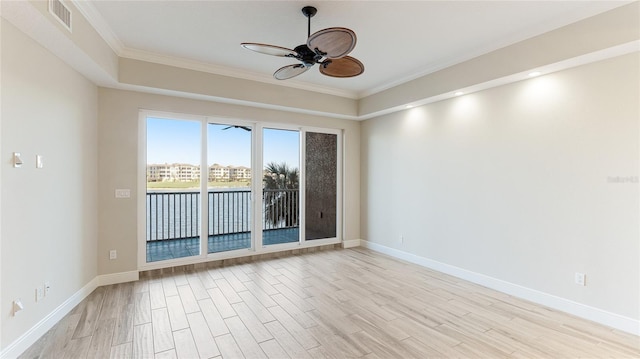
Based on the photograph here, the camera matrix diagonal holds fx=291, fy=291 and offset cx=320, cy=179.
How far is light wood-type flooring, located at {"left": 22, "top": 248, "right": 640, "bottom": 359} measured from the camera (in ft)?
7.84

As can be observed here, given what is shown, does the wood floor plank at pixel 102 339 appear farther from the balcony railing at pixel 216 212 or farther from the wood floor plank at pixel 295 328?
the balcony railing at pixel 216 212

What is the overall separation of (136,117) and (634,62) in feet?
18.3

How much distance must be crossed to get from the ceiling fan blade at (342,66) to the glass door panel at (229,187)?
7.83 ft

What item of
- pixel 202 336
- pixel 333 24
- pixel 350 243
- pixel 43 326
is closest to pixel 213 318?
pixel 202 336

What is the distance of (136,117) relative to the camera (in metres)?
4.01

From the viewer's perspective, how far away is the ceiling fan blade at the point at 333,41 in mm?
2127

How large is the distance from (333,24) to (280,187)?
3082 mm

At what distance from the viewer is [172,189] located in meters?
4.40

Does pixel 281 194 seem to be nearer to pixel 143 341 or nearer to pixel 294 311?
pixel 294 311

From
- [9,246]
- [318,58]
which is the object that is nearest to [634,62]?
[318,58]

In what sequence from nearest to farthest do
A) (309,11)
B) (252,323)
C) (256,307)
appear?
(309,11), (252,323), (256,307)

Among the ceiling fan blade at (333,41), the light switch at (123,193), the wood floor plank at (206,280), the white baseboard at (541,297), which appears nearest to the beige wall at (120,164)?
the light switch at (123,193)

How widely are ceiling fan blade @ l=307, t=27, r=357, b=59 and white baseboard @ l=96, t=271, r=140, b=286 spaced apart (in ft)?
12.4

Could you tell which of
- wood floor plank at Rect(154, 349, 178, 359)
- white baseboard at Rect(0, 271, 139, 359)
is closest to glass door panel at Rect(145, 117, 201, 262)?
white baseboard at Rect(0, 271, 139, 359)
